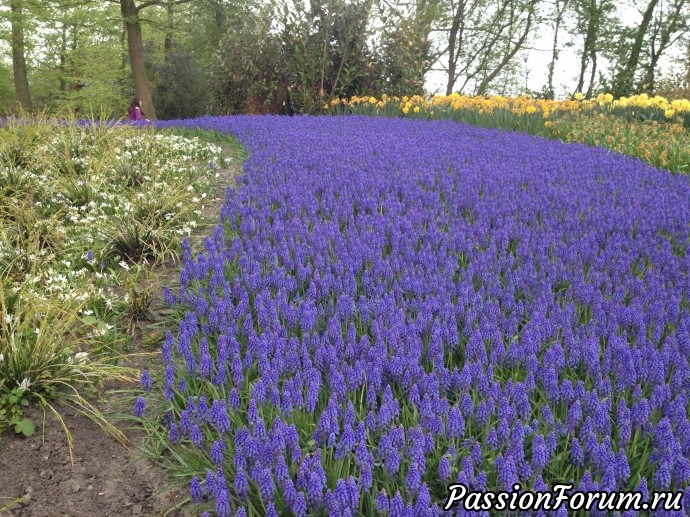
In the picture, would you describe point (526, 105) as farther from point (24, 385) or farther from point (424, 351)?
point (24, 385)

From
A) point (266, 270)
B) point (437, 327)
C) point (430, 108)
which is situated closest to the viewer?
point (437, 327)

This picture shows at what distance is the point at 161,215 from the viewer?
5.80m

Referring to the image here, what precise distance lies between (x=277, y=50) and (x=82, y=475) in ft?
49.5

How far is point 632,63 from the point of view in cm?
2728

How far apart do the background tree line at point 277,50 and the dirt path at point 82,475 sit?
8004 millimetres

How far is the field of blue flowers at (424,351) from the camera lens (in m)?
2.34

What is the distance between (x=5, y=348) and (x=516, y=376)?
2640 mm

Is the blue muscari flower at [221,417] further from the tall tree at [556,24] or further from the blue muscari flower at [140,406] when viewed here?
the tall tree at [556,24]

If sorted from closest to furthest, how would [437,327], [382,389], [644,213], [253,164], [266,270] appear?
1. [382,389]
2. [437,327]
3. [266,270]
4. [644,213]
5. [253,164]

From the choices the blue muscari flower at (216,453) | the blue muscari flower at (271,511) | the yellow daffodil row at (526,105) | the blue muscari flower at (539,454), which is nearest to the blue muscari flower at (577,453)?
the blue muscari flower at (539,454)

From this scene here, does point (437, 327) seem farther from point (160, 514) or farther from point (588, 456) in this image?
point (160, 514)

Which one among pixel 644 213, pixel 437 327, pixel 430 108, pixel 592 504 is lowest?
pixel 592 504

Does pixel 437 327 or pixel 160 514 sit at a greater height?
pixel 437 327

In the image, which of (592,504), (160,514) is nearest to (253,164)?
(160,514)
